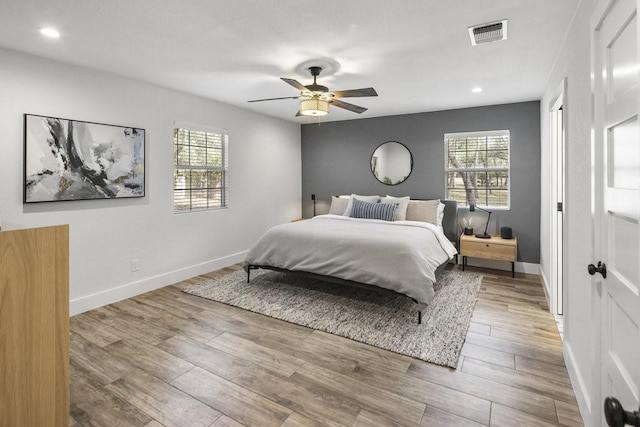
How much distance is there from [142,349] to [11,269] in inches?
65.0

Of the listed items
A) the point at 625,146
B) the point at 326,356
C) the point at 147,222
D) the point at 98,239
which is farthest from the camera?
the point at 147,222

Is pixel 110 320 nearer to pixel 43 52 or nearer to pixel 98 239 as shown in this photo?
pixel 98 239

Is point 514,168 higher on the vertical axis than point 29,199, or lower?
higher

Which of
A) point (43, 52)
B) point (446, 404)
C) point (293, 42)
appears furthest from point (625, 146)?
point (43, 52)

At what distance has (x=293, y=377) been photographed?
2223 mm

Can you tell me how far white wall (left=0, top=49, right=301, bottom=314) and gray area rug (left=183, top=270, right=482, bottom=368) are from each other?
637 millimetres

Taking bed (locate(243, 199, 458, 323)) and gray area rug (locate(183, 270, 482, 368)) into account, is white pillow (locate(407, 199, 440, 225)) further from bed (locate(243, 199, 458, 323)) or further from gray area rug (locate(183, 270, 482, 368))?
gray area rug (locate(183, 270, 482, 368))

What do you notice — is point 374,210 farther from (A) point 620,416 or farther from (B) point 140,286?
(A) point 620,416

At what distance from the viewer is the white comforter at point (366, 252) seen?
309cm

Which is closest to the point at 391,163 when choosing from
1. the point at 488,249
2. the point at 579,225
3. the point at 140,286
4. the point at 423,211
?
the point at 423,211

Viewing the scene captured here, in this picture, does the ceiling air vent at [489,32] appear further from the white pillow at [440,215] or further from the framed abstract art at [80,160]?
the framed abstract art at [80,160]

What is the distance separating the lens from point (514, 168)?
15.4 feet

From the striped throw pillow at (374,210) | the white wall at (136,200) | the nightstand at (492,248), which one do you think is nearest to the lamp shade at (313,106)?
the white wall at (136,200)

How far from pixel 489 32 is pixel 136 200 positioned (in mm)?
3777
